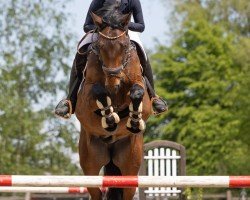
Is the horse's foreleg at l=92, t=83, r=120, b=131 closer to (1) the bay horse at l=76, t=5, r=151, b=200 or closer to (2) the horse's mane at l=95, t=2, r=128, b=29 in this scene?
(1) the bay horse at l=76, t=5, r=151, b=200

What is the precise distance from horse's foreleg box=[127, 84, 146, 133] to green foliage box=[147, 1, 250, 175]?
34.0 metres

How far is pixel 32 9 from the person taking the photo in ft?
105

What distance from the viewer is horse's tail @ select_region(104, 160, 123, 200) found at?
33.8ft

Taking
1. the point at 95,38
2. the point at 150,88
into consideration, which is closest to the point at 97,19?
the point at 95,38

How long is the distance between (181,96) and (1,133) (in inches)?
762

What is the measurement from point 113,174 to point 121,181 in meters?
2.49

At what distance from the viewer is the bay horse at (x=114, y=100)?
8.89 m

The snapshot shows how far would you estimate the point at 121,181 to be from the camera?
7859 mm

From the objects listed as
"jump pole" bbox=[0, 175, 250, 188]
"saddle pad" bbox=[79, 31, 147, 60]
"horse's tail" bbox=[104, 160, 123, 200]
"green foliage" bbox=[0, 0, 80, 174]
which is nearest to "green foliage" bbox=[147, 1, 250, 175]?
"green foliage" bbox=[0, 0, 80, 174]

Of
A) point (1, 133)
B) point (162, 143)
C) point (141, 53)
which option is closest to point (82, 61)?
point (141, 53)

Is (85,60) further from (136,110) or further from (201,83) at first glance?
(201,83)

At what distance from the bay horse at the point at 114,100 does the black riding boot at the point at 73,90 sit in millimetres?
191

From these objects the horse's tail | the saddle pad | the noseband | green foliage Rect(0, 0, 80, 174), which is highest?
green foliage Rect(0, 0, 80, 174)

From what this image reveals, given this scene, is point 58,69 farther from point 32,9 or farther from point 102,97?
point 102,97
